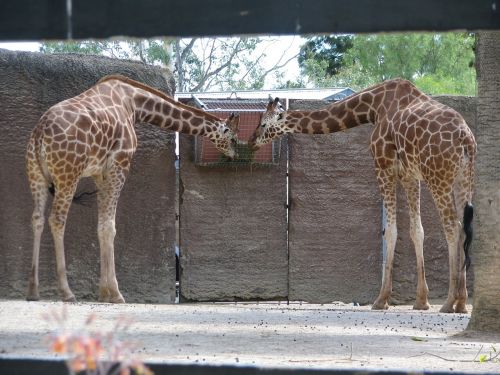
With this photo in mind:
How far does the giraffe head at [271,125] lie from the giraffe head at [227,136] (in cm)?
28

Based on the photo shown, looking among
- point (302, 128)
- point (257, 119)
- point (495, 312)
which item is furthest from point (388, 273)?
point (495, 312)

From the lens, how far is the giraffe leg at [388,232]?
11523 mm

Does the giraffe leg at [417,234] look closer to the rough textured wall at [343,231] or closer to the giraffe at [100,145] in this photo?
the rough textured wall at [343,231]

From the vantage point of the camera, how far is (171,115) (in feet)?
39.6

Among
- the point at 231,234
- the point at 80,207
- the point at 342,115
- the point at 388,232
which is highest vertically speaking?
the point at 342,115

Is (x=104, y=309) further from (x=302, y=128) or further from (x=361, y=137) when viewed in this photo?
(x=361, y=137)

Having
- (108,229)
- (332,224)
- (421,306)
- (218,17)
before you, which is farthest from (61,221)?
(218,17)

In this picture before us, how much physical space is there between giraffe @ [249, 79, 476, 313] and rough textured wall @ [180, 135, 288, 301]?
0.61 metres

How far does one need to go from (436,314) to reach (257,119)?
390 centimetres

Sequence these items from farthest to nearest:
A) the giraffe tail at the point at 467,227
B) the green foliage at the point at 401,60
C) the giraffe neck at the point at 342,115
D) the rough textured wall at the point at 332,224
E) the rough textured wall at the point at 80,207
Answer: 1. the green foliage at the point at 401,60
2. the rough textured wall at the point at 332,224
3. the giraffe neck at the point at 342,115
4. the rough textured wall at the point at 80,207
5. the giraffe tail at the point at 467,227

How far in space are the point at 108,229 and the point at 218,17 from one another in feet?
25.7

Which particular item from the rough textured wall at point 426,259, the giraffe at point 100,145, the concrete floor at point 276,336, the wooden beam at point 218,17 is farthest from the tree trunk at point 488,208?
the rough textured wall at point 426,259

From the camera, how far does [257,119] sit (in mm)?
13117

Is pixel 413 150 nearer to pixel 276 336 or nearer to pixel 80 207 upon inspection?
pixel 80 207
